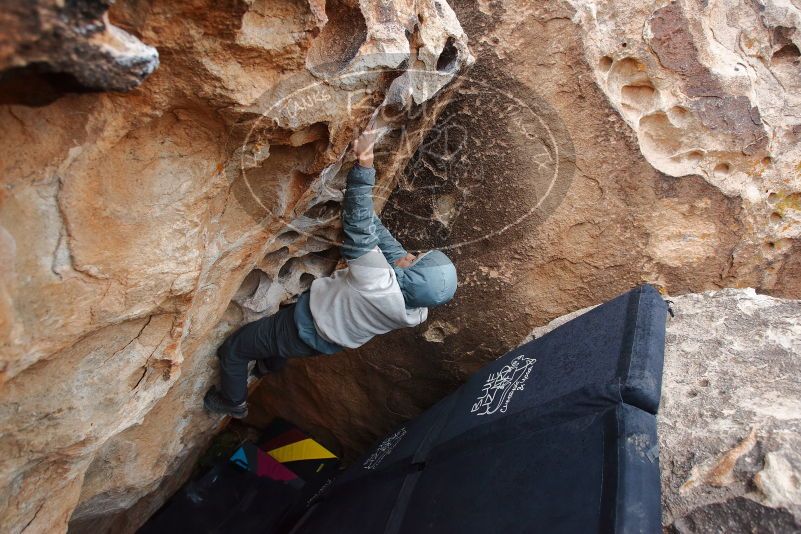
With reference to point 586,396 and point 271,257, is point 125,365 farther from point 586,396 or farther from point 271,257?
point 586,396

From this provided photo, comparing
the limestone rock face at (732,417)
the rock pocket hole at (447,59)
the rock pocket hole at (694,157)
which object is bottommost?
the limestone rock face at (732,417)

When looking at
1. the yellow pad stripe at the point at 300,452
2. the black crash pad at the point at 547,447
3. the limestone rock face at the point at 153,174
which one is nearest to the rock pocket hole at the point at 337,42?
the limestone rock face at the point at 153,174

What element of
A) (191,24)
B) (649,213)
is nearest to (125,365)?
(191,24)

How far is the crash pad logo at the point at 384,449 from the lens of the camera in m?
1.77

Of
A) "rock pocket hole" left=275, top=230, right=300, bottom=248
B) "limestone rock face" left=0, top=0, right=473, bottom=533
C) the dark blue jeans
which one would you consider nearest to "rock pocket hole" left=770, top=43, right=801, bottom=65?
"limestone rock face" left=0, top=0, right=473, bottom=533

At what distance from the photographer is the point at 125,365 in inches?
44.7

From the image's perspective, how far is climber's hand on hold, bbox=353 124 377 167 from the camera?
127cm

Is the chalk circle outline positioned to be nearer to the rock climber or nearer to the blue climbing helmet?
the rock climber

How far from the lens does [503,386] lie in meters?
1.46

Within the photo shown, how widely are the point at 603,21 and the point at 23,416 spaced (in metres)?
1.58

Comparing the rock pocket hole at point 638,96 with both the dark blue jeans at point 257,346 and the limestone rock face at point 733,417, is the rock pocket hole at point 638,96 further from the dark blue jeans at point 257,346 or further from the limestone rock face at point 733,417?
the dark blue jeans at point 257,346

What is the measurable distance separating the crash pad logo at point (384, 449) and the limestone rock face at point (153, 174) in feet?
2.16

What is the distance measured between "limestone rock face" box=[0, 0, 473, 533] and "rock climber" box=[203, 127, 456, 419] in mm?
102

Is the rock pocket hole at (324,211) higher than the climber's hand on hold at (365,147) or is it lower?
lower
